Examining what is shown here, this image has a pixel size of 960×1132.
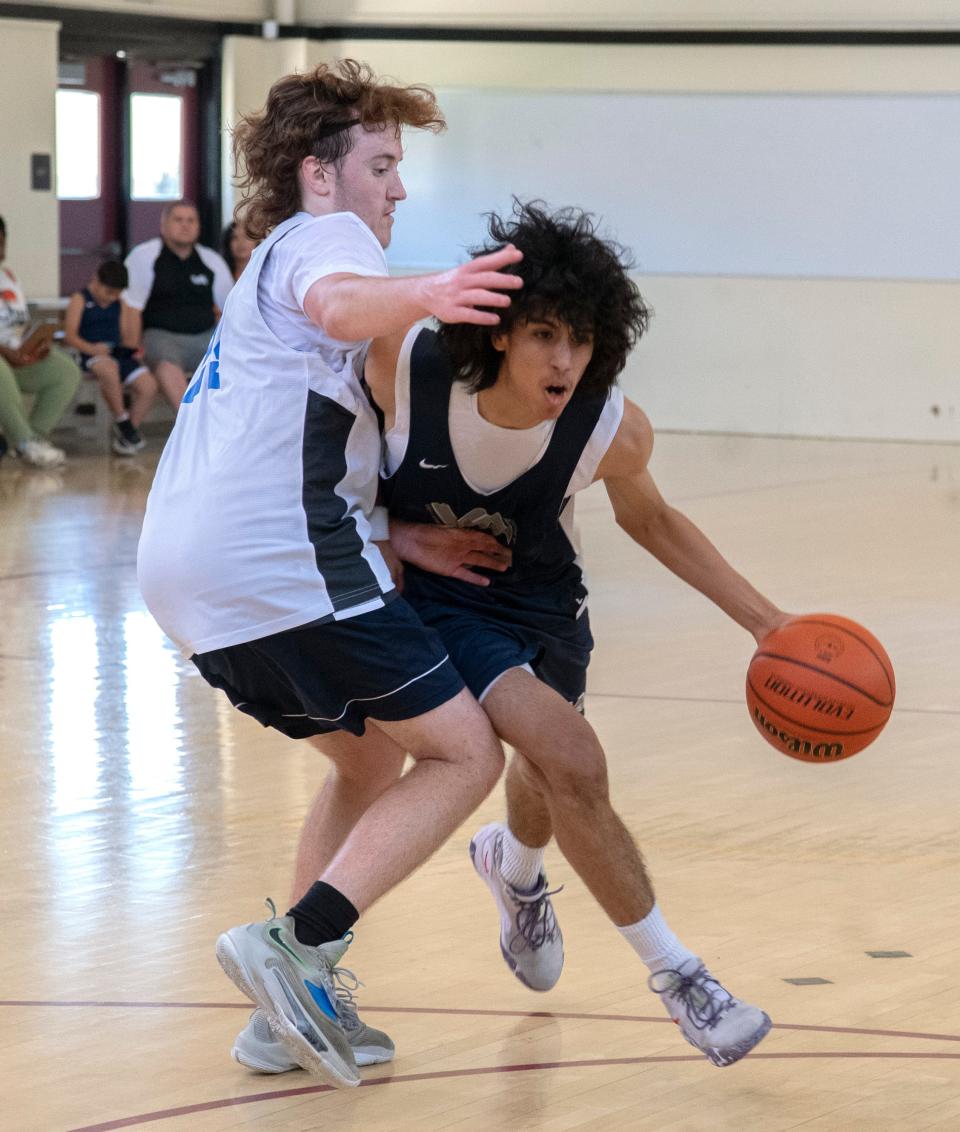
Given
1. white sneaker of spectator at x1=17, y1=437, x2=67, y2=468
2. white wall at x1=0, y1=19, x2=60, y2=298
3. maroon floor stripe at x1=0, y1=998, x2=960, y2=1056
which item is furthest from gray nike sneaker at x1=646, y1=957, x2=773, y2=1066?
white wall at x1=0, y1=19, x2=60, y2=298

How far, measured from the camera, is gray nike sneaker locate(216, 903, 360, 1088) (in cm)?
280

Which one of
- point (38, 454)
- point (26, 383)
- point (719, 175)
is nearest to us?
point (38, 454)

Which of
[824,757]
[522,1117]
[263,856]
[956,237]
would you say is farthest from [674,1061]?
[956,237]

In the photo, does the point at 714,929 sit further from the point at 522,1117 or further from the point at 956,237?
the point at 956,237

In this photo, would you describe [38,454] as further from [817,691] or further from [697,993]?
[697,993]

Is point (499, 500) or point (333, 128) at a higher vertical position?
point (333, 128)

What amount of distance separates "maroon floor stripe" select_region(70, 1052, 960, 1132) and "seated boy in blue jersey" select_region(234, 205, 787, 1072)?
16cm

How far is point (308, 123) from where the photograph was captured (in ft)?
10.1

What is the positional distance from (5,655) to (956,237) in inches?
384

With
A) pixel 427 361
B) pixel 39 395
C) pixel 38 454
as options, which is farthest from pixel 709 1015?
pixel 39 395

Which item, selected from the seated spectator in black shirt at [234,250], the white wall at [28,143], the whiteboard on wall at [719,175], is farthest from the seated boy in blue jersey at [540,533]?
the white wall at [28,143]

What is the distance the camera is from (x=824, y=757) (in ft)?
11.5

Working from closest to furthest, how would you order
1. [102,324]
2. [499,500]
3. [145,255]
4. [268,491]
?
[268,491]
[499,500]
[145,255]
[102,324]

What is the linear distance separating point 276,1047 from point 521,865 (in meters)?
0.62
